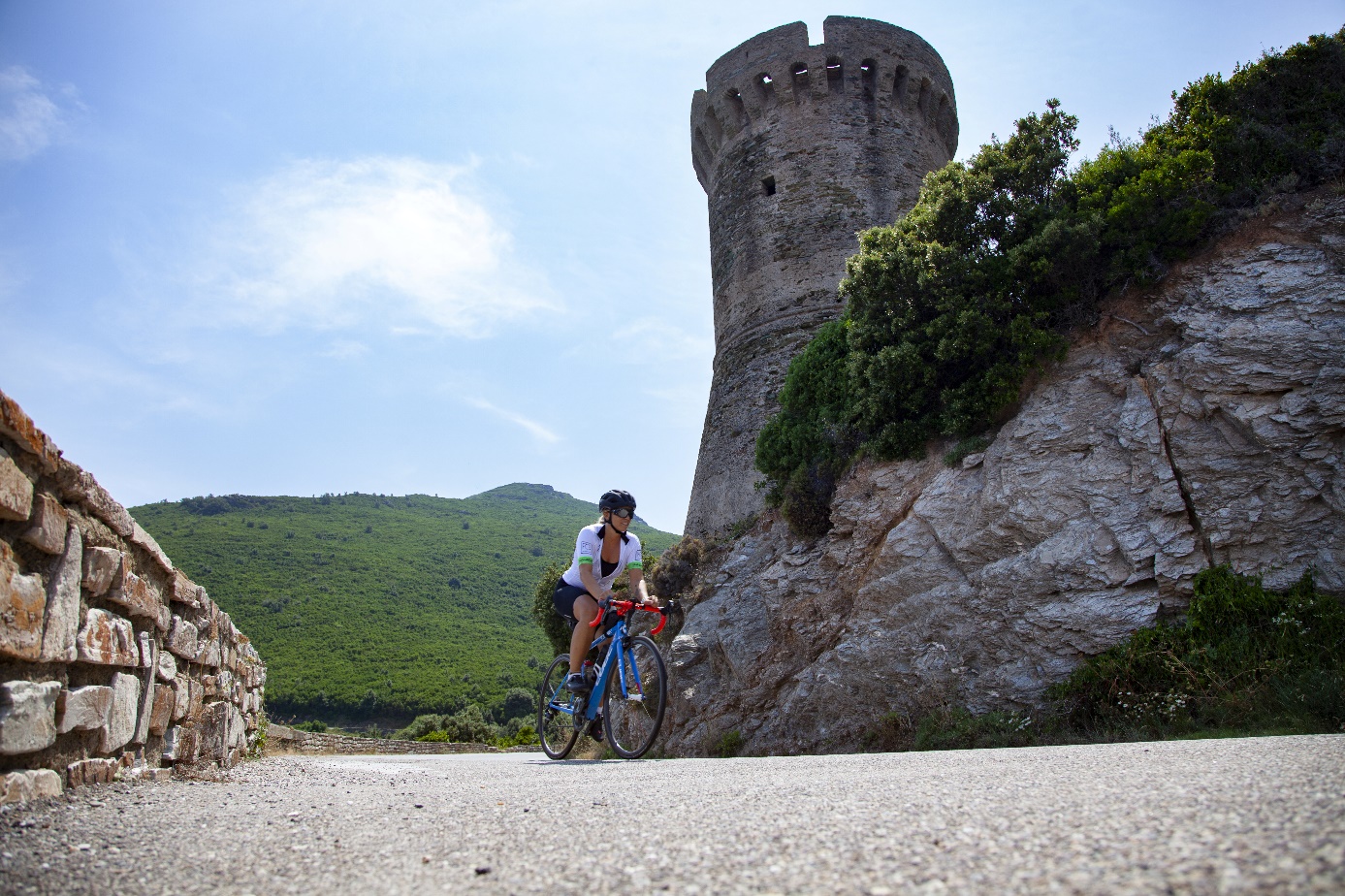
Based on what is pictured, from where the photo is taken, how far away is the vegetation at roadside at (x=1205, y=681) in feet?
17.1

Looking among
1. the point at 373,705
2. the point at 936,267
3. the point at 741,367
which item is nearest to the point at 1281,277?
the point at 936,267

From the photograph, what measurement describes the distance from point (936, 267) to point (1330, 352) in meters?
3.60

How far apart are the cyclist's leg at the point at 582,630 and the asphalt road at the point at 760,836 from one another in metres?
2.52

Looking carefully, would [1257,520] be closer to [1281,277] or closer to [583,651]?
[1281,277]

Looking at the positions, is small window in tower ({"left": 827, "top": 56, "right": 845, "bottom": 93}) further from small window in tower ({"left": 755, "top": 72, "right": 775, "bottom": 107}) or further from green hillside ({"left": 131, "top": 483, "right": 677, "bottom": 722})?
green hillside ({"left": 131, "top": 483, "right": 677, "bottom": 722})

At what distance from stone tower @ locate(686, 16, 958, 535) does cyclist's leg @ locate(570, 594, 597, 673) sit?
370 inches

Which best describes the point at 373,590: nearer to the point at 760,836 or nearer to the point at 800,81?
the point at 800,81

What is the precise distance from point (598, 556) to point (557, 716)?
2.01 meters

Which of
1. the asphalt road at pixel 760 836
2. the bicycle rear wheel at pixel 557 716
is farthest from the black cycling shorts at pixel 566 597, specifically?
the asphalt road at pixel 760 836

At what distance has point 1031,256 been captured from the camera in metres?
8.17

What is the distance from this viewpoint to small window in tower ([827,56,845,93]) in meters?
17.1

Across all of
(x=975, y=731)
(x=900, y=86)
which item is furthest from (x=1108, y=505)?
(x=900, y=86)

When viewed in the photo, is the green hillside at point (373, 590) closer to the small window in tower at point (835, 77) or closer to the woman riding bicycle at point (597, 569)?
the small window in tower at point (835, 77)

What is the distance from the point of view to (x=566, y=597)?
19.3ft
